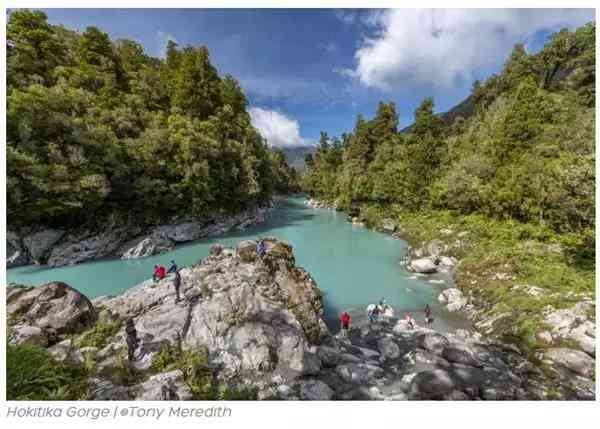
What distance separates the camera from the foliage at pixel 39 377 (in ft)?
14.2

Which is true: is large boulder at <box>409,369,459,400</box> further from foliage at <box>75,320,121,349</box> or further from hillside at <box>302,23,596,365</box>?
foliage at <box>75,320,121,349</box>

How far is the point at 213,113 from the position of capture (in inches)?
1134

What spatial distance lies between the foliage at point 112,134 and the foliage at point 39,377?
14.5 m

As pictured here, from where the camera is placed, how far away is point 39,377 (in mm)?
4715

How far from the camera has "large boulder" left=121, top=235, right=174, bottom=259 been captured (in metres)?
17.5

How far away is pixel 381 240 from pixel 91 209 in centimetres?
2436

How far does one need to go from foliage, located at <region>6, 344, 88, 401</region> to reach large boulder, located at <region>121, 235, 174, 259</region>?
13.4 meters

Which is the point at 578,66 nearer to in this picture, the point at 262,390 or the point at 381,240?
the point at 381,240

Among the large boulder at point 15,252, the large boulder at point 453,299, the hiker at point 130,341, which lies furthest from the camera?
the large boulder at point 15,252

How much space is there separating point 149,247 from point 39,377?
1505 cm

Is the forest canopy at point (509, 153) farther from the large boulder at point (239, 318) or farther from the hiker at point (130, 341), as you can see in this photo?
the hiker at point (130, 341)

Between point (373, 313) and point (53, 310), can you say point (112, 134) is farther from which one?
point (373, 313)

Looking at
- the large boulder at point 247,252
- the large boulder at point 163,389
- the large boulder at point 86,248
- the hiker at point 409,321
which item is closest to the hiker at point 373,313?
the hiker at point 409,321

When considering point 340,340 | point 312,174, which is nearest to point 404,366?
point 340,340
